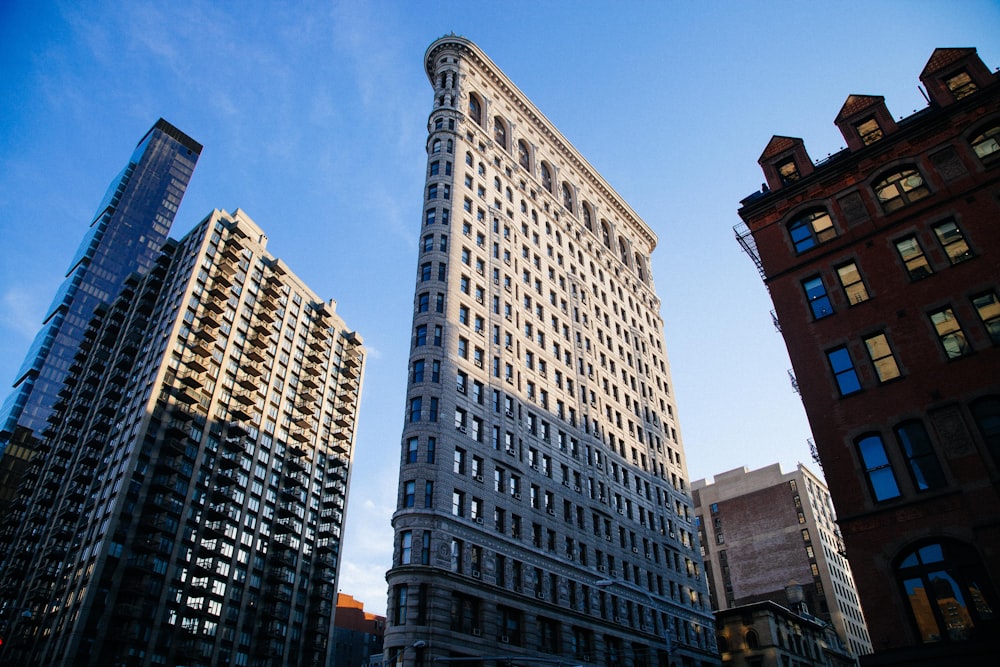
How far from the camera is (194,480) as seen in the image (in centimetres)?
8381

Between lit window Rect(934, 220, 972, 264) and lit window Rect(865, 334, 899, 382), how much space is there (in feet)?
15.1

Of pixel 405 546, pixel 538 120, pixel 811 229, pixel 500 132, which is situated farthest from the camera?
pixel 538 120

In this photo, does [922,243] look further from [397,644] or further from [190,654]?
[190,654]

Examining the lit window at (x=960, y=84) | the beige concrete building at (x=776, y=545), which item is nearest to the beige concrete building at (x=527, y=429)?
the lit window at (x=960, y=84)

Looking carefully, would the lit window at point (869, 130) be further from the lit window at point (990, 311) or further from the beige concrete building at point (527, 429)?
the beige concrete building at point (527, 429)

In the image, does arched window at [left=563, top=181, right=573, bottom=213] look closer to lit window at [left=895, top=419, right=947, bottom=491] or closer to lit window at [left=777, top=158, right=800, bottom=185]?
lit window at [left=777, top=158, right=800, bottom=185]

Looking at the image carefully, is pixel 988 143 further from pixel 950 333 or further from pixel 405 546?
pixel 405 546

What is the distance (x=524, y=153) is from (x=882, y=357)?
6449 centimetres

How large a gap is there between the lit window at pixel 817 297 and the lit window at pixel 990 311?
18.8ft

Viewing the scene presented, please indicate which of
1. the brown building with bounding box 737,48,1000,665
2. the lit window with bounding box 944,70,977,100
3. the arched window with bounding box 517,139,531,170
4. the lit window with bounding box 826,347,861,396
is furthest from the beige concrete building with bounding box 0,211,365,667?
the lit window with bounding box 944,70,977,100

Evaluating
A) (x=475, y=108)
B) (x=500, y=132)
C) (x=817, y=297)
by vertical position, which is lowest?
(x=817, y=297)

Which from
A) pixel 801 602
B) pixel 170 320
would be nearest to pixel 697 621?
pixel 801 602

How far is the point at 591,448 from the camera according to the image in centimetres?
6675

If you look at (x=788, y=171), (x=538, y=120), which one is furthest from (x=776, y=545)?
(x=788, y=171)
